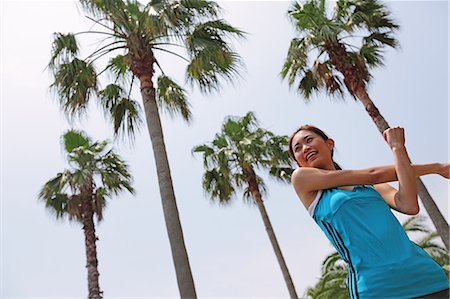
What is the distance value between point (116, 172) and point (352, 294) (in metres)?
16.4

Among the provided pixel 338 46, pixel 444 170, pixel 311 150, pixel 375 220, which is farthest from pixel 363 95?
pixel 375 220

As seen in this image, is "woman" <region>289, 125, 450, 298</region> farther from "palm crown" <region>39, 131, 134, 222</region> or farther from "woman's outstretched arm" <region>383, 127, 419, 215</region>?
"palm crown" <region>39, 131, 134, 222</region>

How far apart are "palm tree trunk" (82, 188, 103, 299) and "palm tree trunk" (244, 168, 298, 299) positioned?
20.8ft

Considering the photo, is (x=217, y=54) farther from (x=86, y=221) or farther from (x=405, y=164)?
(x=86, y=221)

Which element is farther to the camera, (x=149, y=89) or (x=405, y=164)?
(x=149, y=89)

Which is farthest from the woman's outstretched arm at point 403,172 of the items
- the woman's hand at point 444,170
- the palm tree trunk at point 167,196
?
the palm tree trunk at point 167,196

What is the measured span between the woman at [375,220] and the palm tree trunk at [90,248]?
47.2 ft

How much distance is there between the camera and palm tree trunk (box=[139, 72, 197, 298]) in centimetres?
717

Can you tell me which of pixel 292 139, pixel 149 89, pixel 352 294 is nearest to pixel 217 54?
pixel 149 89

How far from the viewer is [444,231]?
1207 centimetres

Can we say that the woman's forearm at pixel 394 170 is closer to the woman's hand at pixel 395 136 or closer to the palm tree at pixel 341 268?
the woman's hand at pixel 395 136

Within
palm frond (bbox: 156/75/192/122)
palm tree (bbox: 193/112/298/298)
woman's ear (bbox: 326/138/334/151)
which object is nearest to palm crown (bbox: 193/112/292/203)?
palm tree (bbox: 193/112/298/298)

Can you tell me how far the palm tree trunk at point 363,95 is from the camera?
12.3 metres

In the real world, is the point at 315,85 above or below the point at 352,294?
above
